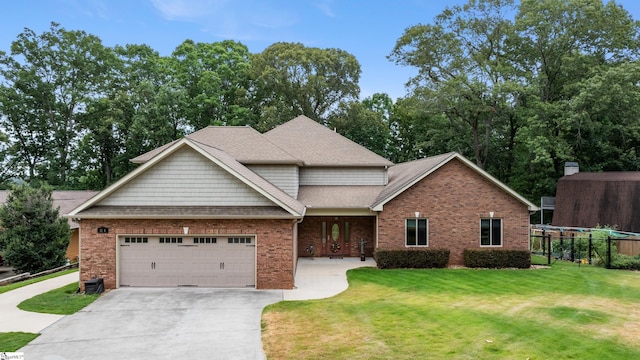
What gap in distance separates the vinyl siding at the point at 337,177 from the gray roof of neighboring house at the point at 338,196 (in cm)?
40

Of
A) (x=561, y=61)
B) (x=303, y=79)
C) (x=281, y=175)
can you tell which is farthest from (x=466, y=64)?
(x=281, y=175)

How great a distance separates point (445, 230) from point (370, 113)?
23.5 m

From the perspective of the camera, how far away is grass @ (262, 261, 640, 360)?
8.30 metres

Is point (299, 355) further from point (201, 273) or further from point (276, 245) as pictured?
point (201, 273)

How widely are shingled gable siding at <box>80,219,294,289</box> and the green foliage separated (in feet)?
30.0

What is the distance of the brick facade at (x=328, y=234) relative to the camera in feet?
69.1

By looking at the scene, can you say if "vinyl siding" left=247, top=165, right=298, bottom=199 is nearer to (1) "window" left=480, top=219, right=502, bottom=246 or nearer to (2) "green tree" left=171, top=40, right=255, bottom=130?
(1) "window" left=480, top=219, right=502, bottom=246

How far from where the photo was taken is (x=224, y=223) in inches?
555

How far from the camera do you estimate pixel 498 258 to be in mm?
18391

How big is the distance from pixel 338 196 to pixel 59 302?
496 inches

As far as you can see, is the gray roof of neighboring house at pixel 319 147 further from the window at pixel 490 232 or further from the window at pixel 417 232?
the window at pixel 490 232

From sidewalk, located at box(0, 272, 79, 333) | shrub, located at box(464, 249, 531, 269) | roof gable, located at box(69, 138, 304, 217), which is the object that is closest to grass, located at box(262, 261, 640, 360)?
shrub, located at box(464, 249, 531, 269)

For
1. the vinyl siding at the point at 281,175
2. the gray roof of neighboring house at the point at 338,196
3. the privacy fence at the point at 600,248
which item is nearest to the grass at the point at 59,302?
the vinyl siding at the point at 281,175

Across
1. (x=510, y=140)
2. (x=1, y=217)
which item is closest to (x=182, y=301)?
(x=1, y=217)
